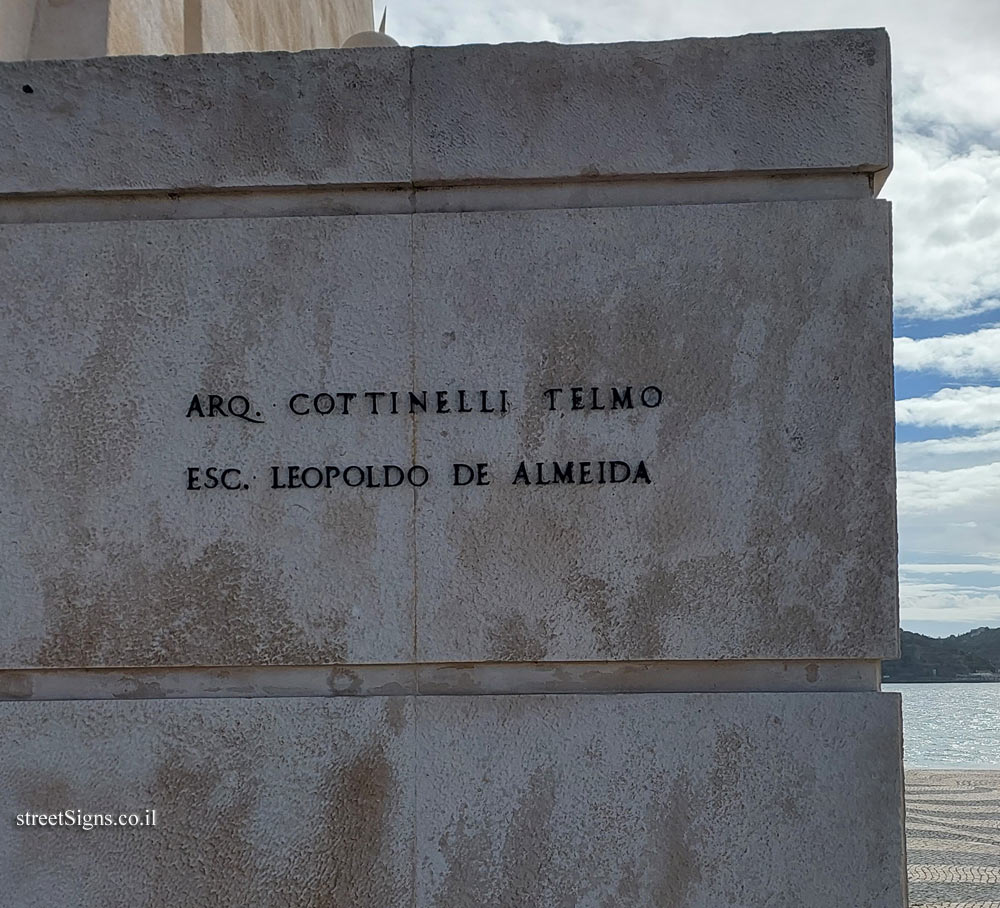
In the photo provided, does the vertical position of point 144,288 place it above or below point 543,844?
above

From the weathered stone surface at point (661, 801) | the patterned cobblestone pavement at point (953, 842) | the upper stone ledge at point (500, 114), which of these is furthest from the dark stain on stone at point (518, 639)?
the patterned cobblestone pavement at point (953, 842)

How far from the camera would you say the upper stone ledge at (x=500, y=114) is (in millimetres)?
4641

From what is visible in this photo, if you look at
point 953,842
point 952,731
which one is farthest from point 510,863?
point 952,731

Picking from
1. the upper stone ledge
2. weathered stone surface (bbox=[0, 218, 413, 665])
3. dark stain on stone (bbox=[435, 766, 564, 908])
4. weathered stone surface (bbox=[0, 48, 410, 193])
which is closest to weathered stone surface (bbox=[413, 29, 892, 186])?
the upper stone ledge

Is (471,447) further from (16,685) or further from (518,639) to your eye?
(16,685)

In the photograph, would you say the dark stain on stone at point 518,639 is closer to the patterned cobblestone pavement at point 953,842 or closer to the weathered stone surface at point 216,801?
the weathered stone surface at point 216,801

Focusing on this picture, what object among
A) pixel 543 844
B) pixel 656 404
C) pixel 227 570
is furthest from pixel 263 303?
pixel 543 844

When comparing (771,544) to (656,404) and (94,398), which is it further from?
(94,398)

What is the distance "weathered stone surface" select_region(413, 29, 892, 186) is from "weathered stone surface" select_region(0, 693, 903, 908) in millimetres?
2064

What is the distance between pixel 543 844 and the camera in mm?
4445

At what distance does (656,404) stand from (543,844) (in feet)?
5.61

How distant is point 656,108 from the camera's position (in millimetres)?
4660

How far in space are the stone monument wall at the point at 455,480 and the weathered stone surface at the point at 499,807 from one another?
1 cm

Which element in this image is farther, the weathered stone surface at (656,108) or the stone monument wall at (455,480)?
the weathered stone surface at (656,108)
